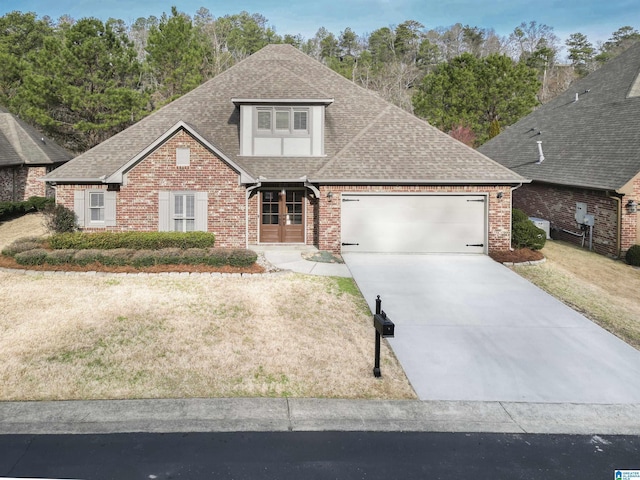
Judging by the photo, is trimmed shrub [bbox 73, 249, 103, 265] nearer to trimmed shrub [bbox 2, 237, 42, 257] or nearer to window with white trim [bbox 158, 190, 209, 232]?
trimmed shrub [bbox 2, 237, 42, 257]

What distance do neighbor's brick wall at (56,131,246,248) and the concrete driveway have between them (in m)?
5.24

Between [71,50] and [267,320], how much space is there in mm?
26125

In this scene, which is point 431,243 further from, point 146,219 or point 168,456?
point 168,456

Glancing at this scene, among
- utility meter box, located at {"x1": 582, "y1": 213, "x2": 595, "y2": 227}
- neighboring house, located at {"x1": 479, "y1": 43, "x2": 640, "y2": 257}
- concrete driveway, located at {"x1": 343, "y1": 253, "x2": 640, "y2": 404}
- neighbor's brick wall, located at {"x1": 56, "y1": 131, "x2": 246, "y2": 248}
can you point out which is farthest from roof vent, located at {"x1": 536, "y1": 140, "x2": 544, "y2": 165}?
neighbor's brick wall, located at {"x1": 56, "y1": 131, "x2": 246, "y2": 248}

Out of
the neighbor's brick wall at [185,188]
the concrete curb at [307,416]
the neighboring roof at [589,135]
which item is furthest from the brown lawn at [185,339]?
the neighboring roof at [589,135]

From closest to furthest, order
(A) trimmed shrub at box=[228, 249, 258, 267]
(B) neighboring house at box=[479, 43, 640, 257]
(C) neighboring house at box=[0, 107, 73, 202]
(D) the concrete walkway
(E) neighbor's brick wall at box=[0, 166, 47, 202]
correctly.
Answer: (A) trimmed shrub at box=[228, 249, 258, 267]
(D) the concrete walkway
(B) neighboring house at box=[479, 43, 640, 257]
(E) neighbor's brick wall at box=[0, 166, 47, 202]
(C) neighboring house at box=[0, 107, 73, 202]

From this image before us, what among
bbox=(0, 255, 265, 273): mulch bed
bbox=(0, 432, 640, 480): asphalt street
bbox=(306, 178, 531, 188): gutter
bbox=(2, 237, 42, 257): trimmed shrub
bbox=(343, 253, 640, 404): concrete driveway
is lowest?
bbox=(0, 432, 640, 480): asphalt street

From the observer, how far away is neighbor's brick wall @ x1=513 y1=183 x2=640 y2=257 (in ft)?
57.9

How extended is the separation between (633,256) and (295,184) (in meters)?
12.1

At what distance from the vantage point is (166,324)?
10.4 m

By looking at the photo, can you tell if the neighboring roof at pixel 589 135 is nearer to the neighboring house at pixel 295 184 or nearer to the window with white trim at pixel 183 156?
the neighboring house at pixel 295 184

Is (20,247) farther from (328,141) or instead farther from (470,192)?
(470,192)

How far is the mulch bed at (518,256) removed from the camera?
1688 cm

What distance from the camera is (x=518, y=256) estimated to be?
17109 millimetres
